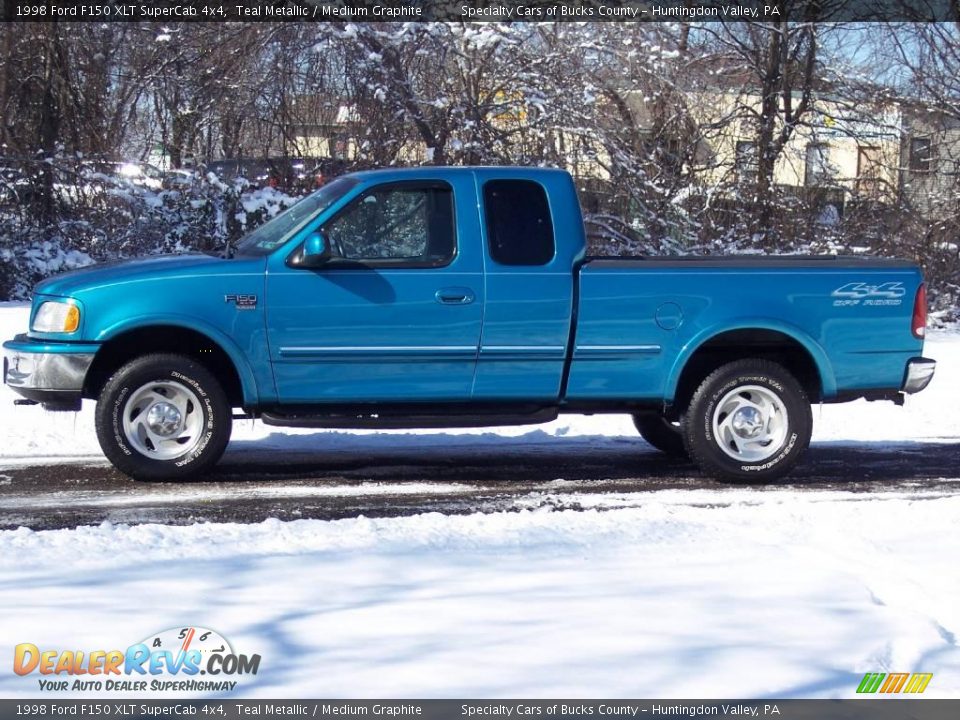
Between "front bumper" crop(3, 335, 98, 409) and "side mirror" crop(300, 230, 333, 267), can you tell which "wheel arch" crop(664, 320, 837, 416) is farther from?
"front bumper" crop(3, 335, 98, 409)

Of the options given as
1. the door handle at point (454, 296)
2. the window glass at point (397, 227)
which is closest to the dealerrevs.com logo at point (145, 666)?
the door handle at point (454, 296)

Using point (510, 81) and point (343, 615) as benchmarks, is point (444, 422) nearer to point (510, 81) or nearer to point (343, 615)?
point (343, 615)

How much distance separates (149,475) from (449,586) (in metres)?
3.20

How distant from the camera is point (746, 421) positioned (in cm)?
812

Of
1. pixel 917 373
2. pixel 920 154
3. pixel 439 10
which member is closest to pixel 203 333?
pixel 917 373

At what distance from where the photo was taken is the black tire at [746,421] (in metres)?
8.02

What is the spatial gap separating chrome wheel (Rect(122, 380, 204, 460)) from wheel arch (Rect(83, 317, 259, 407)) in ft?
0.87

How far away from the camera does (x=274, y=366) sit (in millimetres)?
7605

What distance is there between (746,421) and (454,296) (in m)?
2.15

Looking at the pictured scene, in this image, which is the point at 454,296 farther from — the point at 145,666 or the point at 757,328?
the point at 145,666

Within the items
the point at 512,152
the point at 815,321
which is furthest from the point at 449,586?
the point at 512,152

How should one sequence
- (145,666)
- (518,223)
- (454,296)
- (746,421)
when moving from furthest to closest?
(746,421) → (518,223) → (454,296) → (145,666)

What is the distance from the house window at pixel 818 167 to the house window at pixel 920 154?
147 cm

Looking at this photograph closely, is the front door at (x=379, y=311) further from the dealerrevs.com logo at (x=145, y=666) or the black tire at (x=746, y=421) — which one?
the dealerrevs.com logo at (x=145, y=666)
